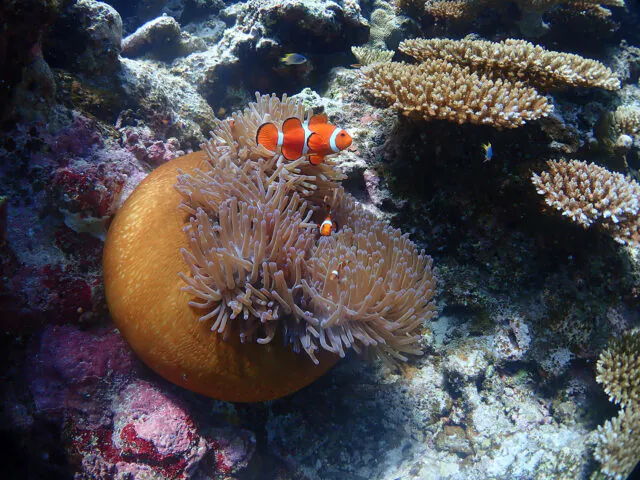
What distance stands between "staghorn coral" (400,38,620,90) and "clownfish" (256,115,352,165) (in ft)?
5.96

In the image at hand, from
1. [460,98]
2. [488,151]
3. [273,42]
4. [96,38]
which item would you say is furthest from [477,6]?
[96,38]

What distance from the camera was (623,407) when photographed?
2637mm

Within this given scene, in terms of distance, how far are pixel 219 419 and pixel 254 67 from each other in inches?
163

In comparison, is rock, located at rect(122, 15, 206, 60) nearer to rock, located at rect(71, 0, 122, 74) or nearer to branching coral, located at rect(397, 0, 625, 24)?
rock, located at rect(71, 0, 122, 74)

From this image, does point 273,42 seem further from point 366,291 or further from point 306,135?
point 366,291

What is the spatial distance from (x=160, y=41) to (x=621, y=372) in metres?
7.28

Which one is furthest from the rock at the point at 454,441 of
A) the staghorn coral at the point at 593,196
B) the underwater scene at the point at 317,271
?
the staghorn coral at the point at 593,196

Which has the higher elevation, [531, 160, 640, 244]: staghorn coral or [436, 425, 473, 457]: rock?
[531, 160, 640, 244]: staghorn coral

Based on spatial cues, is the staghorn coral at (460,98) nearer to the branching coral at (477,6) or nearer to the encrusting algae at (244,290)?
the encrusting algae at (244,290)

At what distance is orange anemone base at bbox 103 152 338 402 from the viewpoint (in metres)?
2.00

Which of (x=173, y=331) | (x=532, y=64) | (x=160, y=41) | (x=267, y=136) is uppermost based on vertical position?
(x=532, y=64)

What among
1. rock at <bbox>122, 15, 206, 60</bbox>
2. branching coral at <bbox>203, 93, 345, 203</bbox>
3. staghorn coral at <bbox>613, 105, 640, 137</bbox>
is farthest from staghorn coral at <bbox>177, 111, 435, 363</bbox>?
rock at <bbox>122, 15, 206, 60</bbox>

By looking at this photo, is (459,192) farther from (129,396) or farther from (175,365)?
(129,396)

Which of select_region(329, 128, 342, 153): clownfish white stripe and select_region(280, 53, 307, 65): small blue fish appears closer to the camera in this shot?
select_region(329, 128, 342, 153): clownfish white stripe
